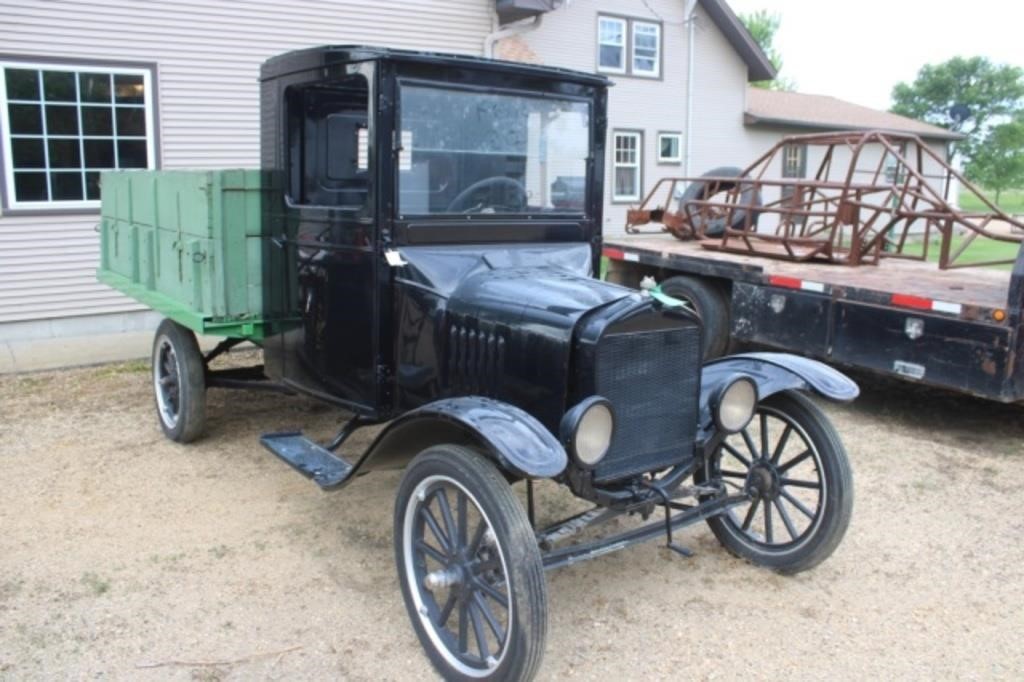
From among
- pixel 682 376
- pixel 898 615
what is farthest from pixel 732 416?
pixel 898 615

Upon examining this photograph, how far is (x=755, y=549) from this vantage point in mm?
3938

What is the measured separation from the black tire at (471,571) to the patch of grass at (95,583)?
1.29 m

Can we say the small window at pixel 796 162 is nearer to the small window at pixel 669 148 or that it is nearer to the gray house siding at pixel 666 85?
the gray house siding at pixel 666 85

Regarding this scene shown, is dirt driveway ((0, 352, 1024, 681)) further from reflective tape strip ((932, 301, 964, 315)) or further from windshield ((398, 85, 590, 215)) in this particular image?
windshield ((398, 85, 590, 215))

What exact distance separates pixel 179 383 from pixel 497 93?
2.65 metres

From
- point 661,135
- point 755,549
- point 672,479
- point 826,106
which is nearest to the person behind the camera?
point 672,479

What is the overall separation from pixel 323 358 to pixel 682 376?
1.81 metres

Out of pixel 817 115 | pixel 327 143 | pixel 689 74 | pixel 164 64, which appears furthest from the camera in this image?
pixel 817 115

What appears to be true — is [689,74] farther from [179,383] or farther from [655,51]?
[179,383]

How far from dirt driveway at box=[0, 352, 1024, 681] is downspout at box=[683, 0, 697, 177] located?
517 inches

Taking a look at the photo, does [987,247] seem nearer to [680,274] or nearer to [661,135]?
[661,135]

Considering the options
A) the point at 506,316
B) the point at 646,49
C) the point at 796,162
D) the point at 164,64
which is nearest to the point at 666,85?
the point at 646,49

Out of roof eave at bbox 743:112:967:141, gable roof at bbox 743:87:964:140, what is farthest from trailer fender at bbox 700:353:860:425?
gable roof at bbox 743:87:964:140

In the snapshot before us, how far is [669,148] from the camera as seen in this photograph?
17.8 metres
